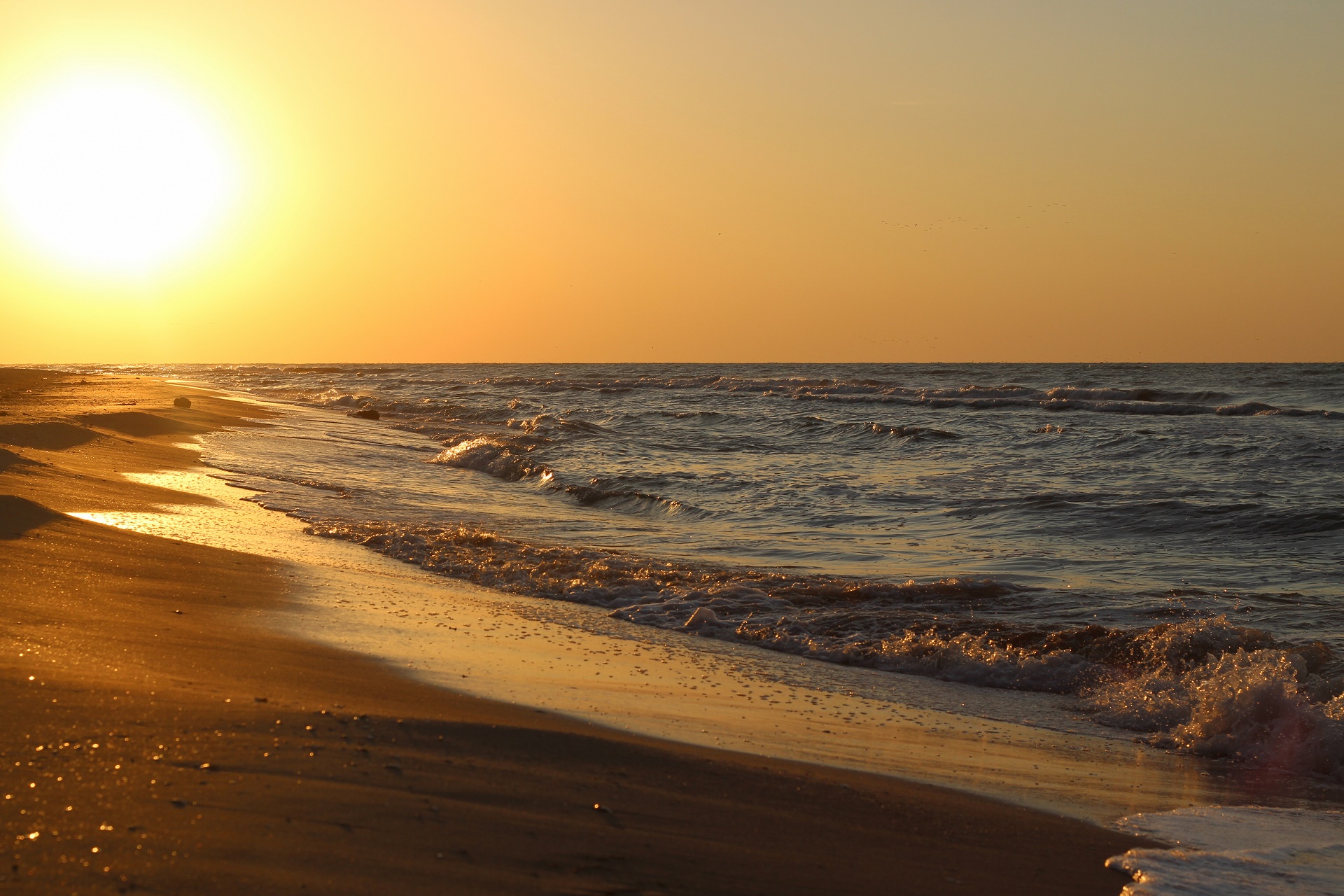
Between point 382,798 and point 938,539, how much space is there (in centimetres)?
893

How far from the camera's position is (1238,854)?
3477 mm

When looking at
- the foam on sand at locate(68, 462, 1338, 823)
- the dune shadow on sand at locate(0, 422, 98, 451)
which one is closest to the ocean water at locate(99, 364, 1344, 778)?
the foam on sand at locate(68, 462, 1338, 823)

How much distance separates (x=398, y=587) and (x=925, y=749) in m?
4.14

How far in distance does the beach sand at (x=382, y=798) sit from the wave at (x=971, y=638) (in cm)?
207

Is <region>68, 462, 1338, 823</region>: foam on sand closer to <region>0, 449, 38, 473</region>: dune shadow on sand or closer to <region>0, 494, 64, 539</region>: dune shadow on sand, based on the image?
<region>0, 494, 64, 539</region>: dune shadow on sand

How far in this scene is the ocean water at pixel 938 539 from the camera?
616 cm

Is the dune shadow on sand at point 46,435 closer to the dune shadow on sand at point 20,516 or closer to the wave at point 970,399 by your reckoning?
the dune shadow on sand at point 20,516

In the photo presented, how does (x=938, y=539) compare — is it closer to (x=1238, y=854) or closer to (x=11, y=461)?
(x=1238, y=854)

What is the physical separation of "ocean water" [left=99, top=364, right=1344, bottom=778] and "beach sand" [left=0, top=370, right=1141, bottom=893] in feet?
8.27

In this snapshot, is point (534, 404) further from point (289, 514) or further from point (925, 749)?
point (925, 749)

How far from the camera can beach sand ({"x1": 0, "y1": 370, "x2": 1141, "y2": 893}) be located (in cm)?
250

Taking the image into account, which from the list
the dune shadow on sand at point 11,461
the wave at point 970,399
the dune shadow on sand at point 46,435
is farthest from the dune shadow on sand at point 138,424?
→ the wave at point 970,399

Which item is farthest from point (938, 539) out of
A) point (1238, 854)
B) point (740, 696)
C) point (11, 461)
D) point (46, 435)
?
point (46, 435)

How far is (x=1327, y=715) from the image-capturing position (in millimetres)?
5027
